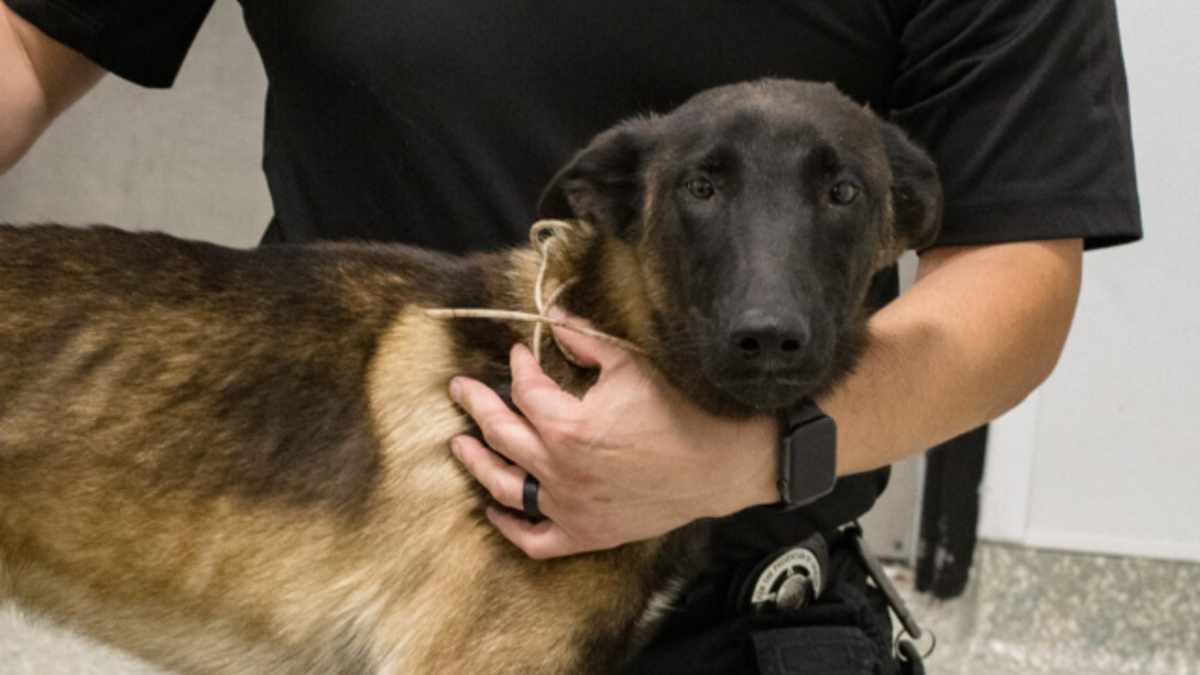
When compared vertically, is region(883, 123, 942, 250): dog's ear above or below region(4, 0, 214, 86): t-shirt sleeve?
below

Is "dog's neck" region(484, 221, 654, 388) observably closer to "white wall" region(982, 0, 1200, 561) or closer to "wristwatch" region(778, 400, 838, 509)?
"wristwatch" region(778, 400, 838, 509)

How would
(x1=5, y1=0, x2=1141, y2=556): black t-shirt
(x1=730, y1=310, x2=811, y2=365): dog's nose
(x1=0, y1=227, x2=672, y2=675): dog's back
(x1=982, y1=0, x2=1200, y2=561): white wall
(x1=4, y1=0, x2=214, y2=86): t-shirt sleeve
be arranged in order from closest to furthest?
(x1=730, y1=310, x2=811, y2=365): dog's nose, (x1=0, y1=227, x2=672, y2=675): dog's back, (x1=5, y1=0, x2=1141, y2=556): black t-shirt, (x1=4, y1=0, x2=214, y2=86): t-shirt sleeve, (x1=982, y1=0, x2=1200, y2=561): white wall

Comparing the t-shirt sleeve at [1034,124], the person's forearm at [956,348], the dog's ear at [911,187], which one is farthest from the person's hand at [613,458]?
the t-shirt sleeve at [1034,124]

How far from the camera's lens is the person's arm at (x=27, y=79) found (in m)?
1.35

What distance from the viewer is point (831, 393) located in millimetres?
1114

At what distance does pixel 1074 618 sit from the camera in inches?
83.0

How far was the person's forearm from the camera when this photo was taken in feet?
3.76

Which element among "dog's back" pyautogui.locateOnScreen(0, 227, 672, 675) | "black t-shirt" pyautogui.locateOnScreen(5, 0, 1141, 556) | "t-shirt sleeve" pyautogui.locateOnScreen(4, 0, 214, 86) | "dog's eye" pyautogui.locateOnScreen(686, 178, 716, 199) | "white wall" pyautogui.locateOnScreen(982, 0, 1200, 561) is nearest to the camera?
"dog's eye" pyautogui.locateOnScreen(686, 178, 716, 199)

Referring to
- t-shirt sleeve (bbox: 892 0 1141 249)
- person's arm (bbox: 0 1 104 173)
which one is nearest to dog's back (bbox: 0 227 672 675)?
person's arm (bbox: 0 1 104 173)

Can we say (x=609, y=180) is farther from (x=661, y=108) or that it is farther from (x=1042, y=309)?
(x=1042, y=309)

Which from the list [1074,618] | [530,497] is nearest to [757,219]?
[530,497]

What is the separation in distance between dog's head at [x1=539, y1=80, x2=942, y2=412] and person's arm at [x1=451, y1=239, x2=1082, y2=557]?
39 millimetres

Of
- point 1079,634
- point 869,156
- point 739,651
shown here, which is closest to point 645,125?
point 869,156

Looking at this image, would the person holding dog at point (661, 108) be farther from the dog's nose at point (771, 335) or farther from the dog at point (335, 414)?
the dog's nose at point (771, 335)
